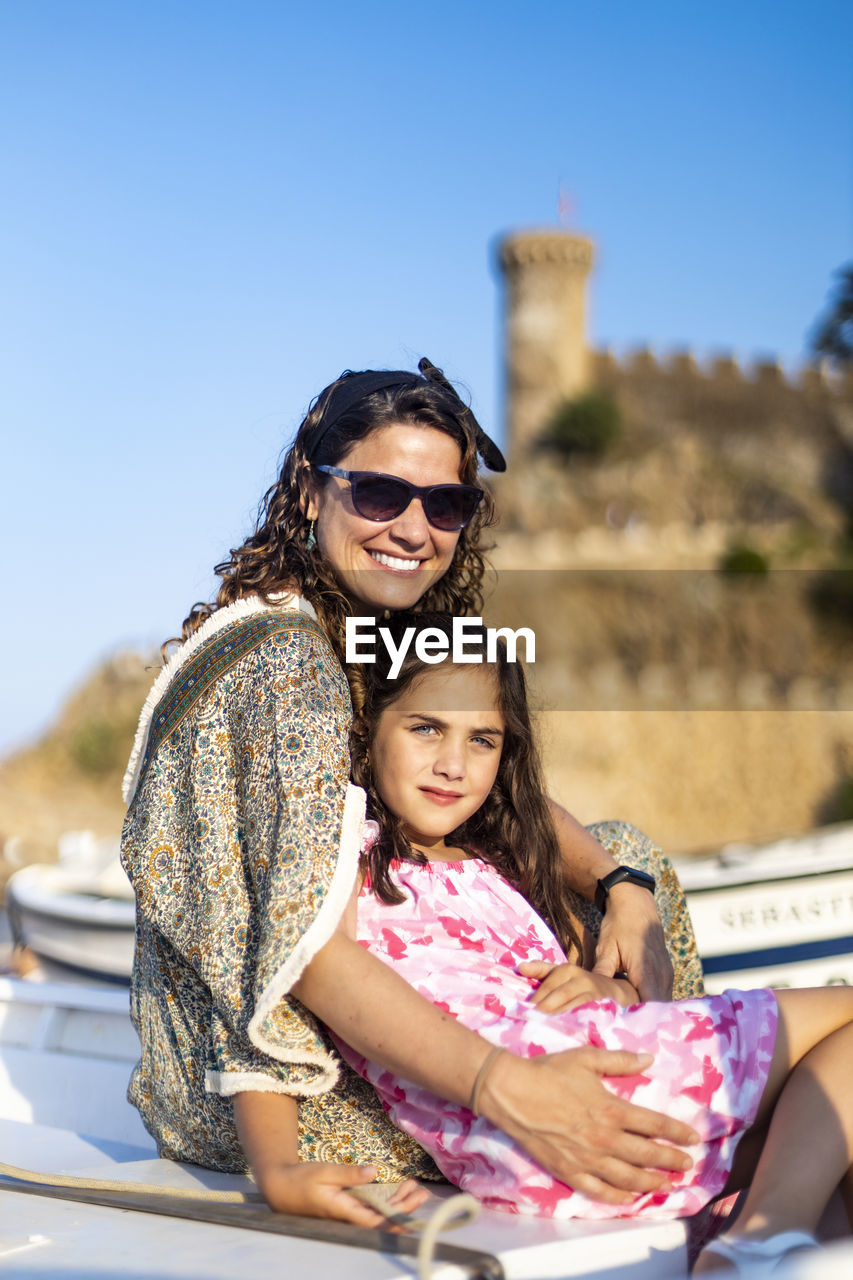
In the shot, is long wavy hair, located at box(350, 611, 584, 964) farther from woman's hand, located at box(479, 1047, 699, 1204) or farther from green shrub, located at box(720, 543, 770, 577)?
green shrub, located at box(720, 543, 770, 577)

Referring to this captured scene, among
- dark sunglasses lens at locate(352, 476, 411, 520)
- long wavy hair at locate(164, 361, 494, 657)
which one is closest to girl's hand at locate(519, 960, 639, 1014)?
long wavy hair at locate(164, 361, 494, 657)

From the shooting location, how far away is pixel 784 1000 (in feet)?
5.76

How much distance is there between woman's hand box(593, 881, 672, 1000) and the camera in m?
2.15

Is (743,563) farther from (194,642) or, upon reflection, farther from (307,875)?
(307,875)

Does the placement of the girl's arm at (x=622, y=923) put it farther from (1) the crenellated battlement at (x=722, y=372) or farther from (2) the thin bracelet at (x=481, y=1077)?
(1) the crenellated battlement at (x=722, y=372)

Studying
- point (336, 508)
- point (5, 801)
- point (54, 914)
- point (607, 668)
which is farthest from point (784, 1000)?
point (607, 668)

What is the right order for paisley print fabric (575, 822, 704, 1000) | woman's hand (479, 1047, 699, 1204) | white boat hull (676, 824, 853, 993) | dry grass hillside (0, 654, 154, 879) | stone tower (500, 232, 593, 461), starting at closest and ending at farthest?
woman's hand (479, 1047, 699, 1204), paisley print fabric (575, 822, 704, 1000), white boat hull (676, 824, 853, 993), dry grass hillside (0, 654, 154, 879), stone tower (500, 232, 593, 461)

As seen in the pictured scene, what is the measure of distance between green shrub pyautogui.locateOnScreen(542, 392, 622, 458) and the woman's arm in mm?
31955

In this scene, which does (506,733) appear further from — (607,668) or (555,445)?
(555,445)

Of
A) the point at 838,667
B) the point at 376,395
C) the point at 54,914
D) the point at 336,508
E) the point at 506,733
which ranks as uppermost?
the point at 838,667

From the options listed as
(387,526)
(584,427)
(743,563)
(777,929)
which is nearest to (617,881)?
(387,526)

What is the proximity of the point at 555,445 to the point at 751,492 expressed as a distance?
17.3ft

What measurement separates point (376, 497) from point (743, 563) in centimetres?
2348

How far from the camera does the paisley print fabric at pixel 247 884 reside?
5.57 feet
